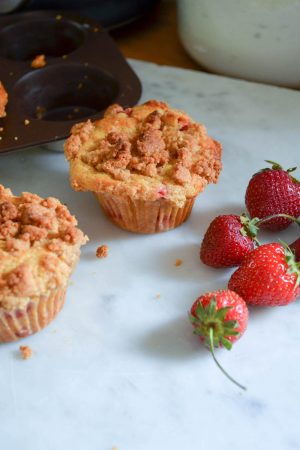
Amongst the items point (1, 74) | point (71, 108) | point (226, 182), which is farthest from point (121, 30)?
point (226, 182)

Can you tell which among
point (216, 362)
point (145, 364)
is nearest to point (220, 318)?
point (216, 362)

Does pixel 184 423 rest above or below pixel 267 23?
below

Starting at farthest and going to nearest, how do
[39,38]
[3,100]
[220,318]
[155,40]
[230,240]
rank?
1. [155,40]
2. [39,38]
3. [3,100]
4. [230,240]
5. [220,318]

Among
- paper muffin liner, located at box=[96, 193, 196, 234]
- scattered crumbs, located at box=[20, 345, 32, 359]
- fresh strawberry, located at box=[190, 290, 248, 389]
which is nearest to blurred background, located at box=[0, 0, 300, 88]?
paper muffin liner, located at box=[96, 193, 196, 234]

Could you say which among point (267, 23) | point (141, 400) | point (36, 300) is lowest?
point (141, 400)

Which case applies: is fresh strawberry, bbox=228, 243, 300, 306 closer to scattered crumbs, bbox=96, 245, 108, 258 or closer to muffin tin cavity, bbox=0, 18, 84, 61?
scattered crumbs, bbox=96, 245, 108, 258

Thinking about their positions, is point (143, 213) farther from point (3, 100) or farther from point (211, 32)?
point (211, 32)

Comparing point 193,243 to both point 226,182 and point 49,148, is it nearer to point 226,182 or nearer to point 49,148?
point 226,182
